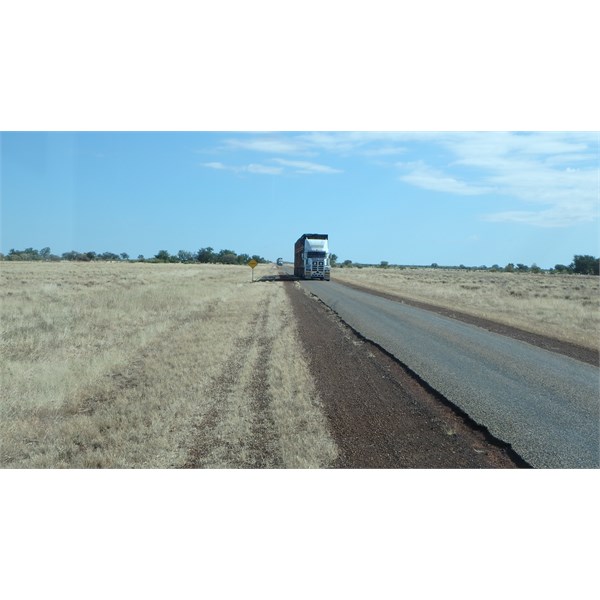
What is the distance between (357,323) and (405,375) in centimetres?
818

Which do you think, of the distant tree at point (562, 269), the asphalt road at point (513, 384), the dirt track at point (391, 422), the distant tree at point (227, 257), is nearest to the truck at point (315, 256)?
the asphalt road at point (513, 384)

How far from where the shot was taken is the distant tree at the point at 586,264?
82.1m

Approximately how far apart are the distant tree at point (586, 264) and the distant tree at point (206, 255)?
81.5 metres

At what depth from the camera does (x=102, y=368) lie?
35.6 ft

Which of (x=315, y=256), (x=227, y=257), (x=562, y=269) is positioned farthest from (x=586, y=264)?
(x=227, y=257)

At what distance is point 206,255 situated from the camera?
144750 millimetres

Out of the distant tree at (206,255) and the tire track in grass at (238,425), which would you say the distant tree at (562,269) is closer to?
the distant tree at (206,255)

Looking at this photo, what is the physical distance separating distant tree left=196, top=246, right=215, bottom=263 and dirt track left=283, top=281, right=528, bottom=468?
13352 cm

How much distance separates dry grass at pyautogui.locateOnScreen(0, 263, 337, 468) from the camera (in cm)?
666

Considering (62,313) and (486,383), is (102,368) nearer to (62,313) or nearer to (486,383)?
(486,383)

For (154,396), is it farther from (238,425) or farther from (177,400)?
(238,425)

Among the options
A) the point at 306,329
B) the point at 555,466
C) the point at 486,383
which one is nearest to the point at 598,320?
the point at 306,329

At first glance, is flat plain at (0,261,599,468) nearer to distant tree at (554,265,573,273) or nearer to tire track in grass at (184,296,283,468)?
tire track in grass at (184,296,283,468)

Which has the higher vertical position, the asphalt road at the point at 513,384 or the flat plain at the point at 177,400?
the asphalt road at the point at 513,384
